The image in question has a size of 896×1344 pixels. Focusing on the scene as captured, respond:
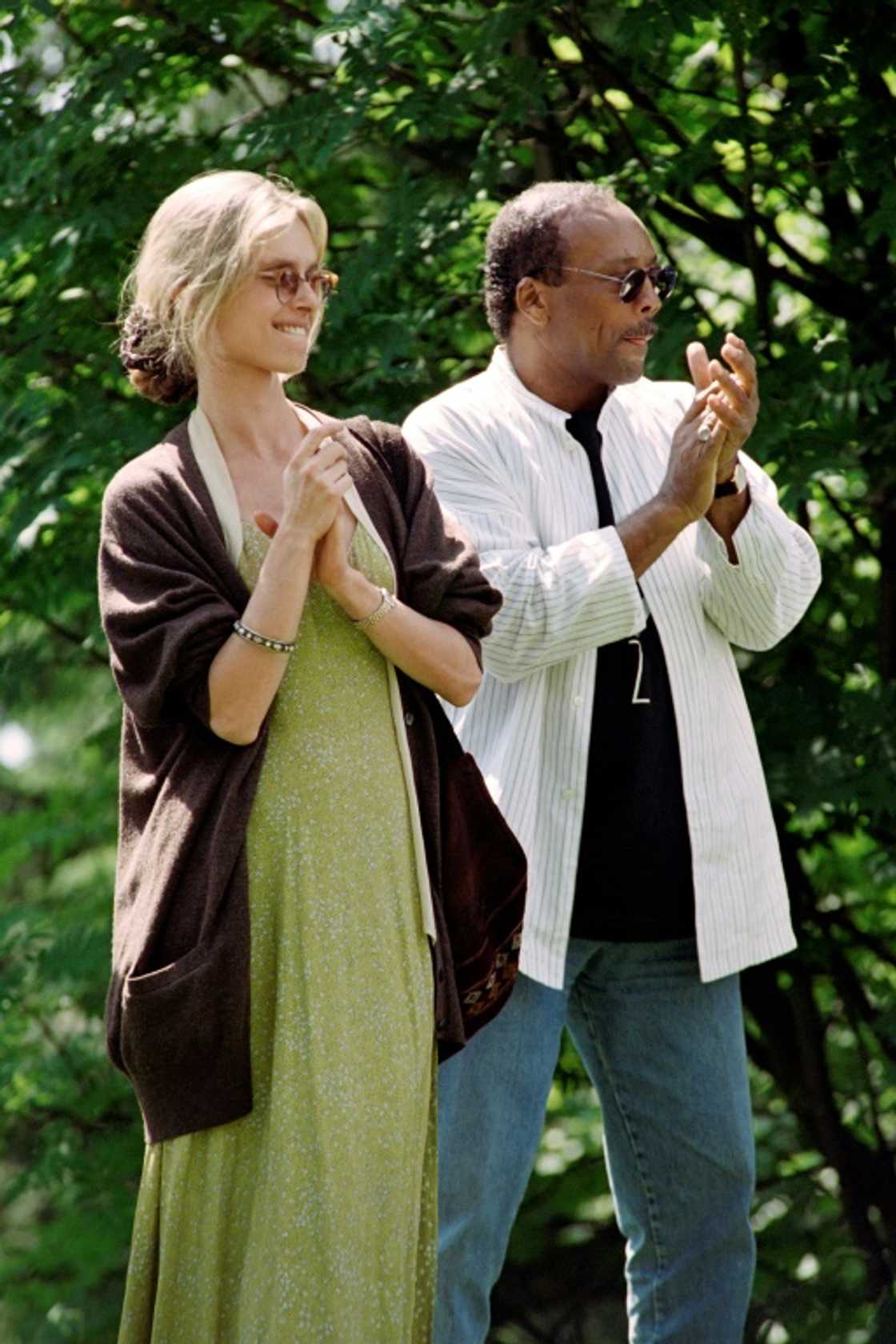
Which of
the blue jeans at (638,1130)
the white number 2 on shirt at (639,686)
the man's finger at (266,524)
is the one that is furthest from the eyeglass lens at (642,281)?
the blue jeans at (638,1130)

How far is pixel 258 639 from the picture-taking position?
2.42m

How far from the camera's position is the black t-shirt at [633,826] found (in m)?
3.09

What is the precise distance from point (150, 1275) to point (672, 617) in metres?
1.30

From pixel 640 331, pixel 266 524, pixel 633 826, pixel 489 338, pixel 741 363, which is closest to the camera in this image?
pixel 266 524

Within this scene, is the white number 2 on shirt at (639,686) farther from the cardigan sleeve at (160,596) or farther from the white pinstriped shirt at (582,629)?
the cardigan sleeve at (160,596)

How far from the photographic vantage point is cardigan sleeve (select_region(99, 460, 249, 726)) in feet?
7.98

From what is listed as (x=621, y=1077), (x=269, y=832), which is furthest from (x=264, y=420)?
(x=621, y=1077)

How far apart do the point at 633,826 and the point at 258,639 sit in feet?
2.95

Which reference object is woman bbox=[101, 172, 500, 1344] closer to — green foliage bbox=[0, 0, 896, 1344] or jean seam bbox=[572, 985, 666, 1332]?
jean seam bbox=[572, 985, 666, 1332]

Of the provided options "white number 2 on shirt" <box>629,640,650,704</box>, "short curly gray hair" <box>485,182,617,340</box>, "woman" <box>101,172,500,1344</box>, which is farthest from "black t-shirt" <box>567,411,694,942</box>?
"short curly gray hair" <box>485,182,617,340</box>

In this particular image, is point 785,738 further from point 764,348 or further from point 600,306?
point 600,306

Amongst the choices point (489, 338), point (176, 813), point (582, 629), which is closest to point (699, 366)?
point (582, 629)

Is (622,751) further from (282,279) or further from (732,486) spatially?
(282,279)

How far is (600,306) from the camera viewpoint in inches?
126
